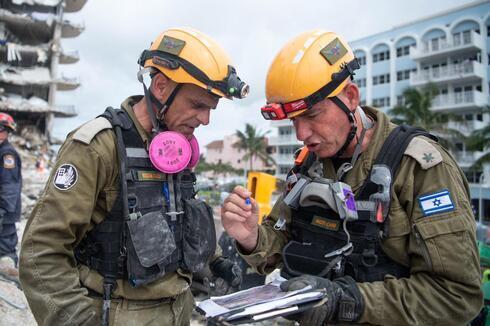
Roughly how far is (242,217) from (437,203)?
108 centimetres

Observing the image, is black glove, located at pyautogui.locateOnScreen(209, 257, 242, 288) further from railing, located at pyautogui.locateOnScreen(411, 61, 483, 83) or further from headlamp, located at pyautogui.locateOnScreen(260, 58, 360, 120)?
railing, located at pyautogui.locateOnScreen(411, 61, 483, 83)

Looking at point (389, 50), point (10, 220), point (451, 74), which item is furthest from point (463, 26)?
point (10, 220)

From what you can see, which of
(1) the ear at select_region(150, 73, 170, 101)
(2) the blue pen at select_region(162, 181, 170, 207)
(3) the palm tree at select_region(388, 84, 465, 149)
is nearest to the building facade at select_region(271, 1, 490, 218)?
(3) the palm tree at select_region(388, 84, 465, 149)

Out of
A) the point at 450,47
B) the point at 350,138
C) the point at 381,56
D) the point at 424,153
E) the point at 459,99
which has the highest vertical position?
the point at 381,56

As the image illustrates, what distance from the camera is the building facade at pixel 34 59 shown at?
138 feet

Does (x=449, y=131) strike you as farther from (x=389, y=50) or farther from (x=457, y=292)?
(x=457, y=292)

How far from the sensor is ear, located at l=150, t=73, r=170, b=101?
2641 millimetres

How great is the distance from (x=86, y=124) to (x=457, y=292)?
225cm

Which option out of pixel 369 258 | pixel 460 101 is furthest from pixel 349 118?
pixel 460 101

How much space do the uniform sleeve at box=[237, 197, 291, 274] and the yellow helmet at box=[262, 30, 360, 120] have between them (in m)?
0.73

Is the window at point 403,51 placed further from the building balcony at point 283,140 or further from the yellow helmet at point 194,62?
the yellow helmet at point 194,62

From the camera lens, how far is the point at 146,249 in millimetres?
2234

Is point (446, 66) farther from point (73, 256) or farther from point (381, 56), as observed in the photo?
point (73, 256)

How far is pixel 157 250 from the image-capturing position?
2.29m
